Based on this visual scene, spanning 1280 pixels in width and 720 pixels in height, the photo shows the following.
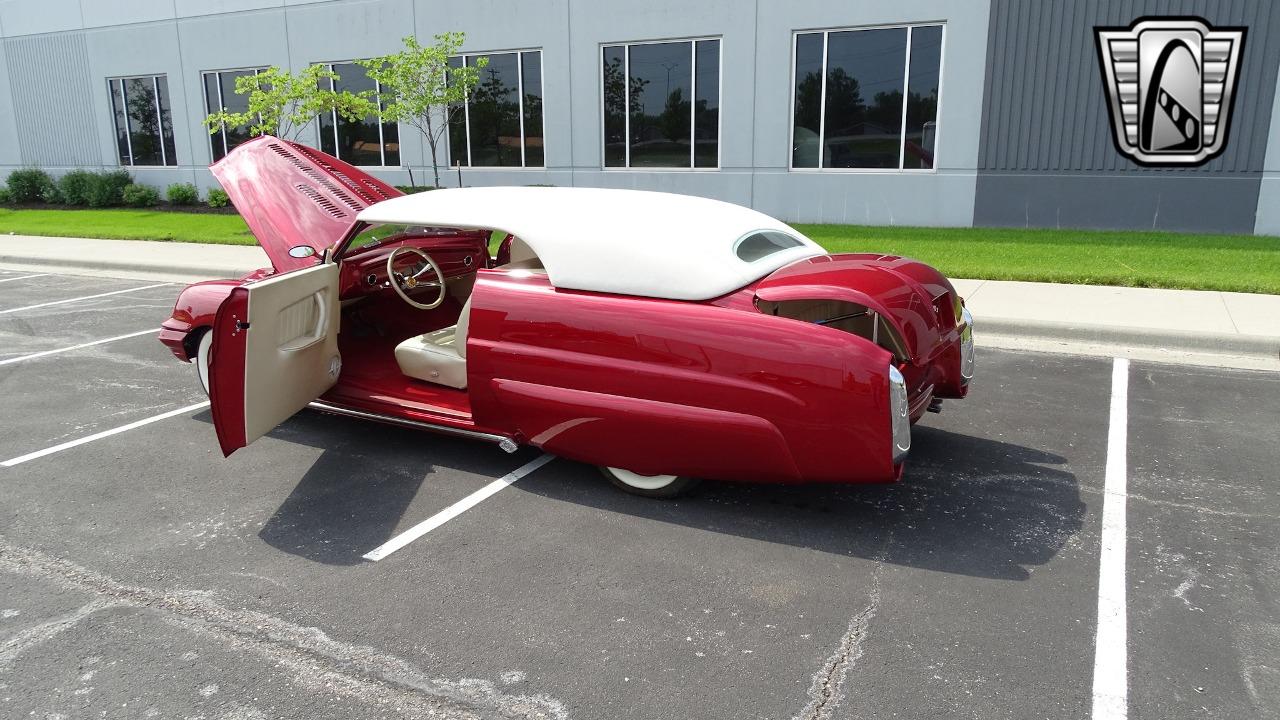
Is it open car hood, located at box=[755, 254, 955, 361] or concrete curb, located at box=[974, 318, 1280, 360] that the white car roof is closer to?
open car hood, located at box=[755, 254, 955, 361]

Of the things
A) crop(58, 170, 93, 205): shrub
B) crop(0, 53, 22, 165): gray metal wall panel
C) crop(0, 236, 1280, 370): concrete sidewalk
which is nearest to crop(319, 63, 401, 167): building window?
crop(58, 170, 93, 205): shrub

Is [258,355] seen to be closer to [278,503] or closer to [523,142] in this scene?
[278,503]

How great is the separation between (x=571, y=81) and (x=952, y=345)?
1344 centimetres

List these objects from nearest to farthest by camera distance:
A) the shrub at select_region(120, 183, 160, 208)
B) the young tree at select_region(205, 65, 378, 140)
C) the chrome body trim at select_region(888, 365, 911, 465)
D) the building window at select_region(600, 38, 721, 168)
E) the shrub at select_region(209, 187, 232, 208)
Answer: the chrome body trim at select_region(888, 365, 911, 465) < the young tree at select_region(205, 65, 378, 140) < the building window at select_region(600, 38, 721, 168) < the shrub at select_region(209, 187, 232, 208) < the shrub at select_region(120, 183, 160, 208)

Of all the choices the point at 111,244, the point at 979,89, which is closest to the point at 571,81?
the point at 979,89

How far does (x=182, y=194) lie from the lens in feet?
65.4

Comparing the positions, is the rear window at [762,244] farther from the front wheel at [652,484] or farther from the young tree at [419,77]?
the young tree at [419,77]

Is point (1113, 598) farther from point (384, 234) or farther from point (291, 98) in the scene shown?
point (291, 98)

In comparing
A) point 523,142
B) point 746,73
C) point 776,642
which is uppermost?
point 746,73

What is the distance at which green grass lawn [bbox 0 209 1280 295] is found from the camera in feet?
31.2

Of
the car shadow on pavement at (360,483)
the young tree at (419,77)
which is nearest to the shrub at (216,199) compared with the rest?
the young tree at (419,77)

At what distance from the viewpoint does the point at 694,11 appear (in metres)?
15.4

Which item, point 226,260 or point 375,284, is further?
point 226,260

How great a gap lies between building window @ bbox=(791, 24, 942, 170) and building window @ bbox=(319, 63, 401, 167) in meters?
8.68
